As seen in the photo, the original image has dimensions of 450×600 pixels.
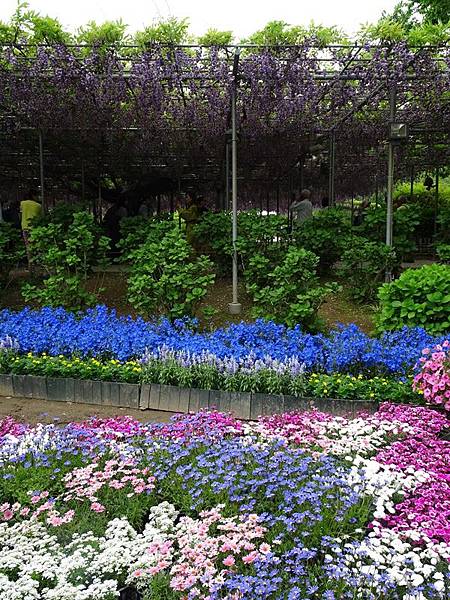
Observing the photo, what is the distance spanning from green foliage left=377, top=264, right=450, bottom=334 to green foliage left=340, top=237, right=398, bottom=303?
2.17 metres

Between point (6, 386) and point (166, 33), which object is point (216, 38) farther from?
point (6, 386)

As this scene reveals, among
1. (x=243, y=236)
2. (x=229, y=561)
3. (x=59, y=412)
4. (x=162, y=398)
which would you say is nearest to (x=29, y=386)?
(x=59, y=412)

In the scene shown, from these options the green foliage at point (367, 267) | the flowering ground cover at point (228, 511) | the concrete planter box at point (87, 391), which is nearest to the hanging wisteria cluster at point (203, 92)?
the green foliage at point (367, 267)

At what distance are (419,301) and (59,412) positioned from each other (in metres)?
3.24

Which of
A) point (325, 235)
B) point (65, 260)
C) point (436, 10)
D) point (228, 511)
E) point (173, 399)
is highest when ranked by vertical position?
point (436, 10)

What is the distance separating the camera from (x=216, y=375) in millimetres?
4922

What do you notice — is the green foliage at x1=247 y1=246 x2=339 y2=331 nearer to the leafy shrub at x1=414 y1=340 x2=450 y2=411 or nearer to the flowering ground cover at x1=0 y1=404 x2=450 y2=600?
the leafy shrub at x1=414 y1=340 x2=450 y2=411

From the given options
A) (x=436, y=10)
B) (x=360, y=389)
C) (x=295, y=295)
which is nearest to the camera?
(x=360, y=389)

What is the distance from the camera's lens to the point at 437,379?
158 inches

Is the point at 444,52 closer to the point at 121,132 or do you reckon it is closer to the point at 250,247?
the point at 250,247

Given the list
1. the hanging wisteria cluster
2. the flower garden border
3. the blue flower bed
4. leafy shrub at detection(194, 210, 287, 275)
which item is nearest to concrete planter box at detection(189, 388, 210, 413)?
the flower garden border

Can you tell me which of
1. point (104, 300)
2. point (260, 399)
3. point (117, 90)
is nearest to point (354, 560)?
point (260, 399)

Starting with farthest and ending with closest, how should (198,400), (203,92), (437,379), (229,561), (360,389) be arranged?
(203,92)
(198,400)
(360,389)
(437,379)
(229,561)

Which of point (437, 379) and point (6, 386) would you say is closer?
point (437, 379)
